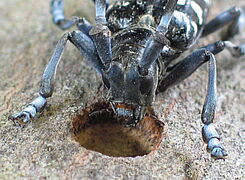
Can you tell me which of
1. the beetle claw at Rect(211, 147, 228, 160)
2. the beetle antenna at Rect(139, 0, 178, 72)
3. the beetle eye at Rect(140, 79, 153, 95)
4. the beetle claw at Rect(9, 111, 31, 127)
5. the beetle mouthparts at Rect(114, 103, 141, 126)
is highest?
the beetle antenna at Rect(139, 0, 178, 72)

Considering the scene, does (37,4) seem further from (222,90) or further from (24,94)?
(222,90)

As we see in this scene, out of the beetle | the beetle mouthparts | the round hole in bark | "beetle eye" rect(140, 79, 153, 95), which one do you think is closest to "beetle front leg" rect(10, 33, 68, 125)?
the beetle

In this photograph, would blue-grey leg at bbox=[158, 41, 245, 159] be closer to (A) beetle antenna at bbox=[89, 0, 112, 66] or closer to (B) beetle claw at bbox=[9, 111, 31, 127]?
(A) beetle antenna at bbox=[89, 0, 112, 66]

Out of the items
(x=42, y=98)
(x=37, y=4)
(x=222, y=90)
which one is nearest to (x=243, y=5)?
(x=222, y=90)

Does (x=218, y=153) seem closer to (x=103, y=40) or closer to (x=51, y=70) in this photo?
(x=103, y=40)

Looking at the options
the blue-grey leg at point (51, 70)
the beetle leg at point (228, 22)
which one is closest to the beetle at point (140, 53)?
the blue-grey leg at point (51, 70)

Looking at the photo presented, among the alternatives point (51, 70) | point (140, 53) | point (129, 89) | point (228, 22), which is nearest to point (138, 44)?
point (140, 53)

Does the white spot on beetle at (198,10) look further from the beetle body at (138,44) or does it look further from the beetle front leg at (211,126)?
the beetle front leg at (211,126)

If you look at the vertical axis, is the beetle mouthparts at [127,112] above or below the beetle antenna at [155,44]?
below
